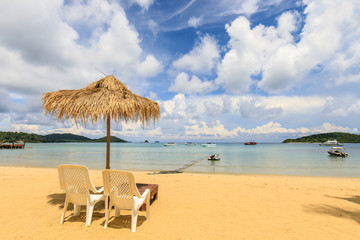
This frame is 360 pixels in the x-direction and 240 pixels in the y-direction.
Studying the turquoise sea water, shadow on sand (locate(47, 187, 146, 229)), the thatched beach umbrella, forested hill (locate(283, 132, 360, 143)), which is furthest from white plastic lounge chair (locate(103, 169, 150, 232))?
forested hill (locate(283, 132, 360, 143))

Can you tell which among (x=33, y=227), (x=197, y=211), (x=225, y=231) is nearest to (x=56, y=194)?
(x=33, y=227)

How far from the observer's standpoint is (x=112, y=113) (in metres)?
4.93

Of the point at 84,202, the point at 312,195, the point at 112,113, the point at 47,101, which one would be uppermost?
the point at 47,101

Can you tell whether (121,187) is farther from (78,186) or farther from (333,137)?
(333,137)

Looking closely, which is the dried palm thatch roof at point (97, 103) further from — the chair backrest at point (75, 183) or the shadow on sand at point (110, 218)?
the shadow on sand at point (110, 218)

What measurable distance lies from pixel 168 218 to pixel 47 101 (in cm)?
433

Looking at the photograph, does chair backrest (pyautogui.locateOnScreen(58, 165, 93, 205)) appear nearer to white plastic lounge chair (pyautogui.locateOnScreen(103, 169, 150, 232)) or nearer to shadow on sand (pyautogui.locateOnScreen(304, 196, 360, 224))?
white plastic lounge chair (pyautogui.locateOnScreen(103, 169, 150, 232))

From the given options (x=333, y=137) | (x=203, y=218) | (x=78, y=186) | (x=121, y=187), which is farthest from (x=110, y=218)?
(x=333, y=137)

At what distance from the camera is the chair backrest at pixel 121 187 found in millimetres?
3285

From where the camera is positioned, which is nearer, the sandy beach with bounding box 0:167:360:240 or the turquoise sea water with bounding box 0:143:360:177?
the sandy beach with bounding box 0:167:360:240

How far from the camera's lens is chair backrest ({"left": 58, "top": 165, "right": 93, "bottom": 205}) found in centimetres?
351

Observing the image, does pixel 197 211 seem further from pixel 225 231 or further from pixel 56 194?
pixel 56 194

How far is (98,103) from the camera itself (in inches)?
193

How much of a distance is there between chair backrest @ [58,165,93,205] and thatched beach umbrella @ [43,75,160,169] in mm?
1583
